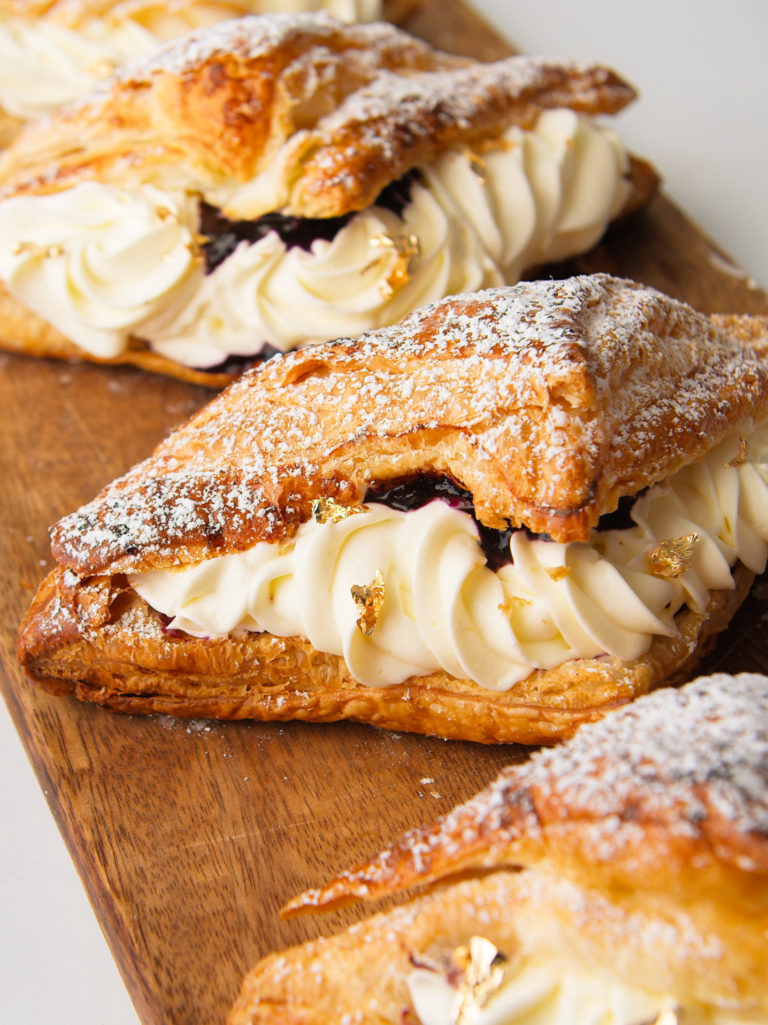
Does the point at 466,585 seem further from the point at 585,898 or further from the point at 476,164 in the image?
the point at 476,164

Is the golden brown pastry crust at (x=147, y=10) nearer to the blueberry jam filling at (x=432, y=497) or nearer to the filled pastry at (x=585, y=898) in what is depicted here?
the blueberry jam filling at (x=432, y=497)

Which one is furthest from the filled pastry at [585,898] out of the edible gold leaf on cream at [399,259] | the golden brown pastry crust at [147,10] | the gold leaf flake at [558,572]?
the golden brown pastry crust at [147,10]

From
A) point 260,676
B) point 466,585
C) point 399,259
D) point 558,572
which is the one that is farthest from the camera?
point 399,259

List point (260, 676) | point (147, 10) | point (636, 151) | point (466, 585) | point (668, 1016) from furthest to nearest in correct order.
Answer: point (636, 151) < point (147, 10) < point (260, 676) < point (466, 585) < point (668, 1016)

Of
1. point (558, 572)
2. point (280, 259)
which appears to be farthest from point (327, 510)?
point (280, 259)

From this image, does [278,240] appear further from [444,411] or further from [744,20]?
[744,20]

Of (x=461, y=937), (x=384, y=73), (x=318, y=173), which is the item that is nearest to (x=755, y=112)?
(x=384, y=73)
